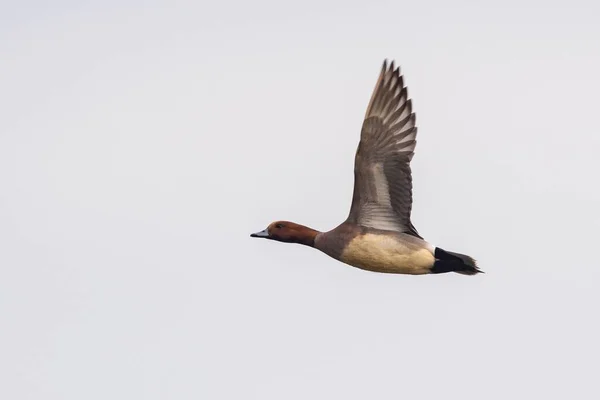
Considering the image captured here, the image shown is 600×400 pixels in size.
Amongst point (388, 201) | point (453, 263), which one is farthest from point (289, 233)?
point (453, 263)

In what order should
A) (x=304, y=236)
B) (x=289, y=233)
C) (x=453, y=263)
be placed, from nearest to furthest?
1. (x=453, y=263)
2. (x=304, y=236)
3. (x=289, y=233)

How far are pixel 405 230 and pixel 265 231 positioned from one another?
251 centimetres

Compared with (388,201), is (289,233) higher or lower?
lower

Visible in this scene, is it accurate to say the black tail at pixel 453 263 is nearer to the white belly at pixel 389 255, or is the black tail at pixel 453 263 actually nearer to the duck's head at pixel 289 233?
the white belly at pixel 389 255

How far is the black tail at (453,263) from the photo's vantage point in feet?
65.1

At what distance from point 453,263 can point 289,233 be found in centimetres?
262

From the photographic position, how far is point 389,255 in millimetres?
20094

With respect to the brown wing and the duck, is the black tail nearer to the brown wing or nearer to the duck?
the duck

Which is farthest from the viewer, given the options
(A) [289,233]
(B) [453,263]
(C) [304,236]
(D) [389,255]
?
(A) [289,233]

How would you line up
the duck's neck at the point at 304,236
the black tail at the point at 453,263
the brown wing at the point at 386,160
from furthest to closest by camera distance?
1. the duck's neck at the point at 304,236
2. the brown wing at the point at 386,160
3. the black tail at the point at 453,263

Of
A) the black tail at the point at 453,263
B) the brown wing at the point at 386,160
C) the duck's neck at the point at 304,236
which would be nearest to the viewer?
the black tail at the point at 453,263

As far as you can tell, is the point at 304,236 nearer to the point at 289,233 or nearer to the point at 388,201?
the point at 289,233

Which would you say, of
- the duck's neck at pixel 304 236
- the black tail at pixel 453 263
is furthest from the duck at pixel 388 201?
the duck's neck at pixel 304 236

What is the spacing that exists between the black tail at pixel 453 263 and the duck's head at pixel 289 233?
1.96m
